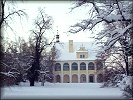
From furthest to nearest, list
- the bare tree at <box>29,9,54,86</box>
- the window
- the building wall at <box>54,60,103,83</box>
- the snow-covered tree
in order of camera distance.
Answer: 1. the window
2. the building wall at <box>54,60,103,83</box>
3. the bare tree at <box>29,9,54,86</box>
4. the snow-covered tree

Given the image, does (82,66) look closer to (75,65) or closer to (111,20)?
(75,65)

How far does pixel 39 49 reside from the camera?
1236 inches

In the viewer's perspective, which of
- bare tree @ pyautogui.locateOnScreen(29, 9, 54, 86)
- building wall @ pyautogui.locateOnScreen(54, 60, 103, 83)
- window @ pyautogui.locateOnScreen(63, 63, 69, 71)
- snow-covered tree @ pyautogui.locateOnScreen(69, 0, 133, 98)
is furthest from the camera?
window @ pyautogui.locateOnScreen(63, 63, 69, 71)

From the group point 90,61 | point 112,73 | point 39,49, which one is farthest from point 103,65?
point 90,61

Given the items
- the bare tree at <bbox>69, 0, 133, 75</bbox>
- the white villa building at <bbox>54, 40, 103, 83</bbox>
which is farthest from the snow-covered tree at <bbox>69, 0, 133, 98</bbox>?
the white villa building at <bbox>54, 40, 103, 83</bbox>

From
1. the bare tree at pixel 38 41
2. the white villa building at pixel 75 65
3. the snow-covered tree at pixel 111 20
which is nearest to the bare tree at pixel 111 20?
the snow-covered tree at pixel 111 20

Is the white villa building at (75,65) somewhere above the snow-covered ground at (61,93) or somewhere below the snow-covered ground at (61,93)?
above

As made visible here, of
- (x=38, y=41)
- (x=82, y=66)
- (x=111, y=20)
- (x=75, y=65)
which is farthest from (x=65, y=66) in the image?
(x=111, y=20)

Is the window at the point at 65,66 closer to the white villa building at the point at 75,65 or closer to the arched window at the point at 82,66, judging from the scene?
the white villa building at the point at 75,65

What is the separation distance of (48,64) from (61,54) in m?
19.0

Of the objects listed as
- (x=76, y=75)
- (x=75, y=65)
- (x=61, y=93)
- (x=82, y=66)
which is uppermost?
(x=75, y=65)

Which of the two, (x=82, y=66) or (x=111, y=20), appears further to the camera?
(x=82, y=66)

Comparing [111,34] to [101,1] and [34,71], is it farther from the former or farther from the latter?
[34,71]

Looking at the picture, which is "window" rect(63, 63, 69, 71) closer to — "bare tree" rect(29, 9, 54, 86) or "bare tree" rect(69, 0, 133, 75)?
"bare tree" rect(29, 9, 54, 86)
